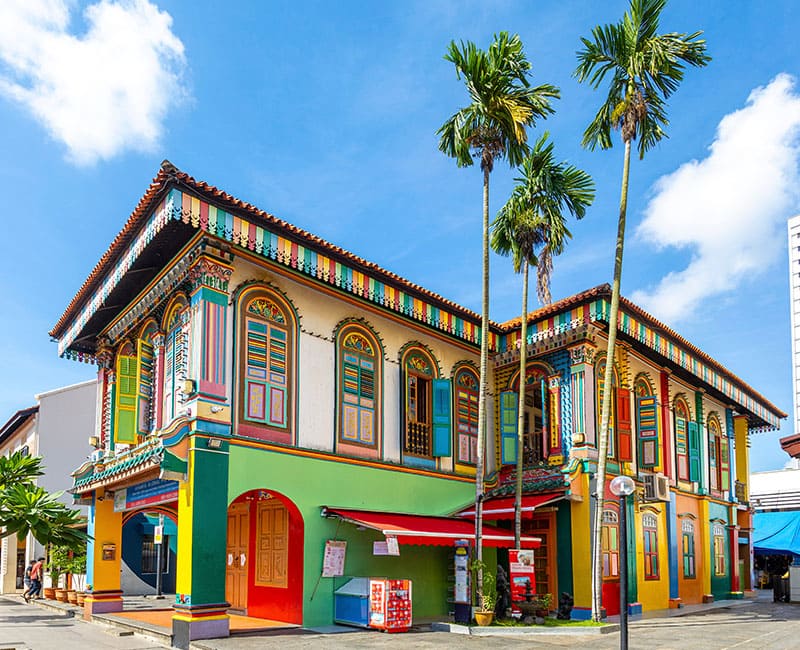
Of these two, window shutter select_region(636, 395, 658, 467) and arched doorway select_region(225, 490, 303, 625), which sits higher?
window shutter select_region(636, 395, 658, 467)

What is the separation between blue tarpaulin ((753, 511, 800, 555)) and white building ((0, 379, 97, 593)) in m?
25.2

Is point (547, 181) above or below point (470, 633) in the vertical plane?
above

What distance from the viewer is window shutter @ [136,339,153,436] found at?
17.0 meters

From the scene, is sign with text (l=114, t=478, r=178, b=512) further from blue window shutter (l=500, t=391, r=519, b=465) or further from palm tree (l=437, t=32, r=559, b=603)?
blue window shutter (l=500, t=391, r=519, b=465)

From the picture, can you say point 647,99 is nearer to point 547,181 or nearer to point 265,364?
point 547,181

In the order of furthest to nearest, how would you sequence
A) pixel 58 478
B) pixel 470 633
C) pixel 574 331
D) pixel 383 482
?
1. pixel 58 478
2. pixel 574 331
3. pixel 383 482
4. pixel 470 633

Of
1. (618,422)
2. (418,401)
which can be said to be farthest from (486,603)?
(618,422)

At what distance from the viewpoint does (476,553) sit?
15.1 metres

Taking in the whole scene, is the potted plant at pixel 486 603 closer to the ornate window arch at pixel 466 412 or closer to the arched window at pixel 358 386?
the arched window at pixel 358 386

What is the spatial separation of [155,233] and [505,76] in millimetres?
7226

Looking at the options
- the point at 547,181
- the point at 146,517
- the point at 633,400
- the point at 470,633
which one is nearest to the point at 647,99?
the point at 547,181

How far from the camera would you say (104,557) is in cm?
1789

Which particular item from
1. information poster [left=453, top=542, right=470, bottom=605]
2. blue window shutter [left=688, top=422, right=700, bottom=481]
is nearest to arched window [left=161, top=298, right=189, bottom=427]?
information poster [left=453, top=542, right=470, bottom=605]

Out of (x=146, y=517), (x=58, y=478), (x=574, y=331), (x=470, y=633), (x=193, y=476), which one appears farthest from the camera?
(x=58, y=478)
